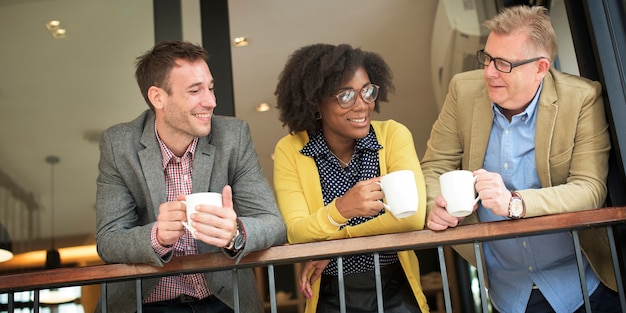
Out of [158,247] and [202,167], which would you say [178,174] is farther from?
[158,247]

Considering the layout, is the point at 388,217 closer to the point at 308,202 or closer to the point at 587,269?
the point at 308,202

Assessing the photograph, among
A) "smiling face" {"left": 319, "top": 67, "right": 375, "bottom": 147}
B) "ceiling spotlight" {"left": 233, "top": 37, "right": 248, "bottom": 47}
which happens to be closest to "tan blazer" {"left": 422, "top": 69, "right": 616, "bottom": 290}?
"smiling face" {"left": 319, "top": 67, "right": 375, "bottom": 147}

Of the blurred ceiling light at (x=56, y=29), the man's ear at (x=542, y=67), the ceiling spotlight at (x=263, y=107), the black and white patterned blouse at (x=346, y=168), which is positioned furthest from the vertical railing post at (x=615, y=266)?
the ceiling spotlight at (x=263, y=107)

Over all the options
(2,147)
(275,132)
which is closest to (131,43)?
(2,147)

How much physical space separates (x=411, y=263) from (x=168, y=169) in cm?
86

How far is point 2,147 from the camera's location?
4.00 meters

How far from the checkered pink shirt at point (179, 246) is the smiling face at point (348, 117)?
19.0 inches

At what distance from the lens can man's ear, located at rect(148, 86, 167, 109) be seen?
8.36 ft

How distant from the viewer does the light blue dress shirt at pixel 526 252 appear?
2.34 m

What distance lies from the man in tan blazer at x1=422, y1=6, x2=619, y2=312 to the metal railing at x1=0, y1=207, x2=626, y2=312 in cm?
23

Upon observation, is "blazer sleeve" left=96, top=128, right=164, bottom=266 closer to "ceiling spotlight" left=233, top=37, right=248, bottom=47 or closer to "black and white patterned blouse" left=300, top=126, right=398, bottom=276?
"black and white patterned blouse" left=300, top=126, right=398, bottom=276

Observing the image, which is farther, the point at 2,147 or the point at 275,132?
the point at 275,132

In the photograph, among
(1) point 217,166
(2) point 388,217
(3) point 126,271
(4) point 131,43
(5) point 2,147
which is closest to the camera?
(3) point 126,271

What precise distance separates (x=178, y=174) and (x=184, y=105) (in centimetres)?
23
